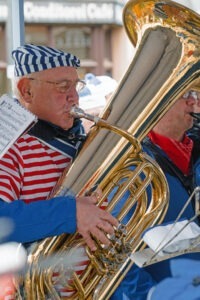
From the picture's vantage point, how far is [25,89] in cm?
185

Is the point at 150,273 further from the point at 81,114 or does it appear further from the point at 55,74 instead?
the point at 55,74

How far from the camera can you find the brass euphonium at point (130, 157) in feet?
5.57

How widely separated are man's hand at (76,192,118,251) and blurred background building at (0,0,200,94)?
621 centimetres

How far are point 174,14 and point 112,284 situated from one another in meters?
0.74

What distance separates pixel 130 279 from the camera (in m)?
1.86

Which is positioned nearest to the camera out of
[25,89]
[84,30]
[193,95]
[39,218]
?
[39,218]

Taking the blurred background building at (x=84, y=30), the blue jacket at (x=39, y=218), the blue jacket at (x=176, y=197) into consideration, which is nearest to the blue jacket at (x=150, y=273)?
the blue jacket at (x=176, y=197)

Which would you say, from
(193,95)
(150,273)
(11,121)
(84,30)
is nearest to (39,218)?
(11,121)

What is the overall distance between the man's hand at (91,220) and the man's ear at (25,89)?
0.35 m

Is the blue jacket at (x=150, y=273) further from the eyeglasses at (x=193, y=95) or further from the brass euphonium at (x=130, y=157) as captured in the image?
the eyeglasses at (x=193, y=95)

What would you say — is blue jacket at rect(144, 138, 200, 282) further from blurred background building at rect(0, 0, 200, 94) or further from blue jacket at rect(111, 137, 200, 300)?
blurred background building at rect(0, 0, 200, 94)

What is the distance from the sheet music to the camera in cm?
163

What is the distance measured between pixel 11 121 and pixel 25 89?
215 mm

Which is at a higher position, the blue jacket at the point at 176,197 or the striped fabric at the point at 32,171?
the striped fabric at the point at 32,171
